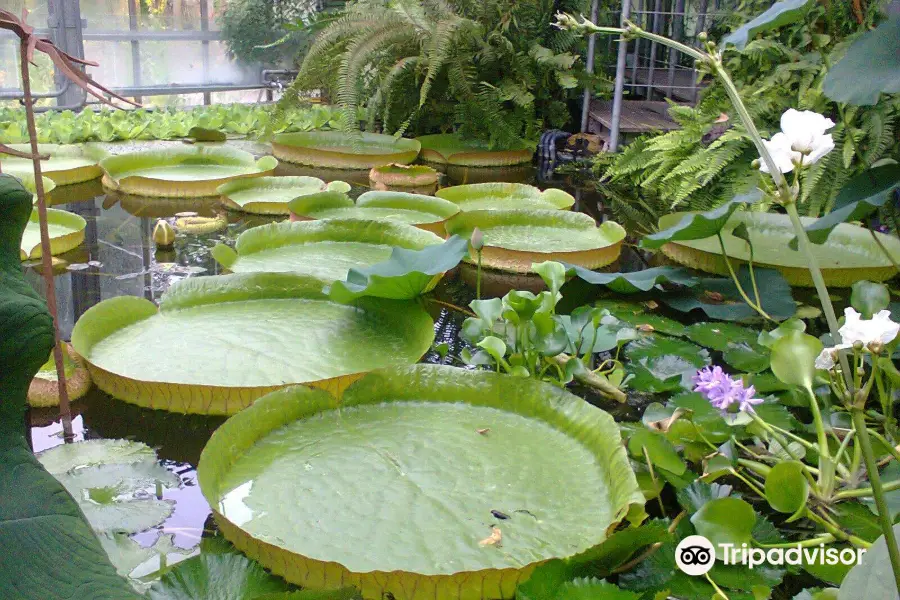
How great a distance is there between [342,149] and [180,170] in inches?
40.8

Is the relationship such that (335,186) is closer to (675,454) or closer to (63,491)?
(675,454)

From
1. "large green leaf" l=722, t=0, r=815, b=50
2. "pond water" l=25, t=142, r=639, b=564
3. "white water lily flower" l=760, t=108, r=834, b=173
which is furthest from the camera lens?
"large green leaf" l=722, t=0, r=815, b=50

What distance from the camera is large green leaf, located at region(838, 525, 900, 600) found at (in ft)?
1.75

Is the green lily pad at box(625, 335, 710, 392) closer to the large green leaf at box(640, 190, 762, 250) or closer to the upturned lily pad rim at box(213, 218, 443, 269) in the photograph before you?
the large green leaf at box(640, 190, 762, 250)

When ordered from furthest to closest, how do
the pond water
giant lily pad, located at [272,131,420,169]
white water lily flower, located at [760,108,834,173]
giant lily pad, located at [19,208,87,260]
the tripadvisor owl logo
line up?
1. giant lily pad, located at [272,131,420,169]
2. giant lily pad, located at [19,208,87,260]
3. the pond water
4. the tripadvisor owl logo
5. white water lily flower, located at [760,108,834,173]

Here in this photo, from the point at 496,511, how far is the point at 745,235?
1083 mm

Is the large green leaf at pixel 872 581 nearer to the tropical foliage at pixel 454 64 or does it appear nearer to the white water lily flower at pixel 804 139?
the white water lily flower at pixel 804 139

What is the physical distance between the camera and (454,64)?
4258 millimetres

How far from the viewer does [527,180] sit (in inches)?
156

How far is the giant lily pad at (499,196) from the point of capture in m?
3.14

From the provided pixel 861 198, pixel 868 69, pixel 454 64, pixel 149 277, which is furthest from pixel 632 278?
pixel 454 64

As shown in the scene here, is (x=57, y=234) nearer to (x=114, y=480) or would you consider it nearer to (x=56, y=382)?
(x=56, y=382)

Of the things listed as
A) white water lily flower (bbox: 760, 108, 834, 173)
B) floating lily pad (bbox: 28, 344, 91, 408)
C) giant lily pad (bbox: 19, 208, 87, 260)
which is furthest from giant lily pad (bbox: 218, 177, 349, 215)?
white water lily flower (bbox: 760, 108, 834, 173)

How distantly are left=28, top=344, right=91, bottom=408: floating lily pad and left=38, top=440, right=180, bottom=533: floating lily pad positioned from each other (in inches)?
8.6
